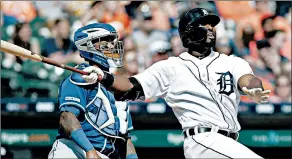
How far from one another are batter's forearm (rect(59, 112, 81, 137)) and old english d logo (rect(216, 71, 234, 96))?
1244 mm

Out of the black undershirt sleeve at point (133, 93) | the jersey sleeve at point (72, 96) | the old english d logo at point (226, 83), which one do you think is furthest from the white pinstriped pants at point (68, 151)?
the old english d logo at point (226, 83)

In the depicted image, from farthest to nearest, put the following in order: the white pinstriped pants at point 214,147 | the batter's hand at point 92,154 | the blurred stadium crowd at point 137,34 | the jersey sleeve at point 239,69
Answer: the blurred stadium crowd at point 137,34
the batter's hand at point 92,154
the jersey sleeve at point 239,69
the white pinstriped pants at point 214,147

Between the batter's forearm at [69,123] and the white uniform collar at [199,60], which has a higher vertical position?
the white uniform collar at [199,60]

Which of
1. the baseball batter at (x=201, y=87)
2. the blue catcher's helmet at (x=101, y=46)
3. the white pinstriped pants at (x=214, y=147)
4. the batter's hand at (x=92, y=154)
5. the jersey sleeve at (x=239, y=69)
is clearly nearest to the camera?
the white pinstriped pants at (x=214, y=147)

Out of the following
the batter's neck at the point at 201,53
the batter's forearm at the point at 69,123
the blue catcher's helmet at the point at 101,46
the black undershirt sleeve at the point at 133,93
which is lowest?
the batter's forearm at the point at 69,123

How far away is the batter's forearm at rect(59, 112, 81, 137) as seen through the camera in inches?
222

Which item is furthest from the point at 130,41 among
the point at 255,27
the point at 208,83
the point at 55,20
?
the point at 208,83

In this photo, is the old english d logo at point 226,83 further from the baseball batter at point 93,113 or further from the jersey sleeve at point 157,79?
the baseball batter at point 93,113

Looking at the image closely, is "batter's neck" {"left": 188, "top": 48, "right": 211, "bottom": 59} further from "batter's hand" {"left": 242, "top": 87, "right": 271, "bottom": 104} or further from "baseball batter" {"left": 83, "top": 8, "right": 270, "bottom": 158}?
"batter's hand" {"left": 242, "top": 87, "right": 271, "bottom": 104}

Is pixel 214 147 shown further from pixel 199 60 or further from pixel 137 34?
pixel 137 34

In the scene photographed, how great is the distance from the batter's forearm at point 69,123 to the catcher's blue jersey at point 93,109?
0.04 metres

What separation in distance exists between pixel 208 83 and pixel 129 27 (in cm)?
548

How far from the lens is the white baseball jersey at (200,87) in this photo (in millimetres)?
4891

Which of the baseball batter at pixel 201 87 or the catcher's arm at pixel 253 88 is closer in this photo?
the catcher's arm at pixel 253 88
